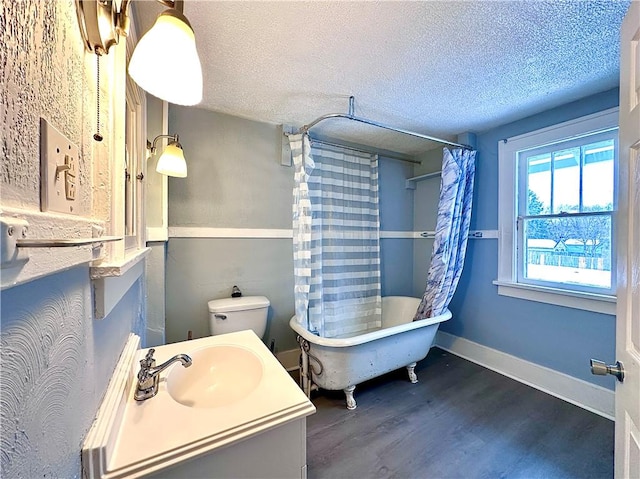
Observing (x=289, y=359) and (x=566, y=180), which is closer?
(x=566, y=180)

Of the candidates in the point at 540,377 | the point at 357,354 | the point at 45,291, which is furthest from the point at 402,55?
the point at 540,377

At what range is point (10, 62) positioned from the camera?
29cm

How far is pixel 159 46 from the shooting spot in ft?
1.77

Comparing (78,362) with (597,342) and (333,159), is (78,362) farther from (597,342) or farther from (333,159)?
(597,342)

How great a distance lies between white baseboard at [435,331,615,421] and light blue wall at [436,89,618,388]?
5 cm

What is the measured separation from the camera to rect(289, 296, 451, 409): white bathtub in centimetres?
172

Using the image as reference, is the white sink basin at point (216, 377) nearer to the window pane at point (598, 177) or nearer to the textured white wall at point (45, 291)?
the textured white wall at point (45, 291)

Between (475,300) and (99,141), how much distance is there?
2.94 metres

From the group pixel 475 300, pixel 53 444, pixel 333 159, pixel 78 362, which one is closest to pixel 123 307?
pixel 78 362

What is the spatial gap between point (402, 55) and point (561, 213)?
172 centimetres

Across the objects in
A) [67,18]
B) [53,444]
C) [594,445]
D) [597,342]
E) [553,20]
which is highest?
[553,20]

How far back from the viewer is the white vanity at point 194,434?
0.59 meters

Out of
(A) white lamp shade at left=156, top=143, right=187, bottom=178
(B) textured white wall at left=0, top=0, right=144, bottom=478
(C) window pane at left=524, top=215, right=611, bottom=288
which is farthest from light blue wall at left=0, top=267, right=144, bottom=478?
(C) window pane at left=524, top=215, right=611, bottom=288

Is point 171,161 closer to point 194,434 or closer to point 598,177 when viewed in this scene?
point 194,434
